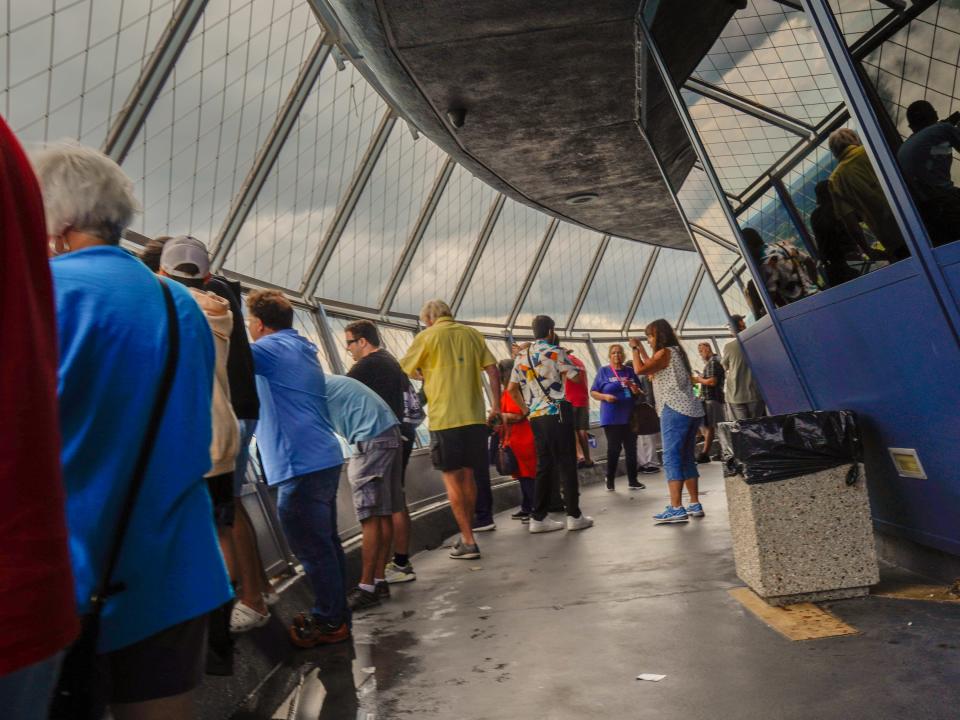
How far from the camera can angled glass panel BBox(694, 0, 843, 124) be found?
13.4 ft

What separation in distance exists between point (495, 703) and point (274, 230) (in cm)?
562

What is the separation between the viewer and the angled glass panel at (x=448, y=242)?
1148 cm

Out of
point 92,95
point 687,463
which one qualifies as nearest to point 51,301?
point 92,95

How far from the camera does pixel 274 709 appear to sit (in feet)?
11.1

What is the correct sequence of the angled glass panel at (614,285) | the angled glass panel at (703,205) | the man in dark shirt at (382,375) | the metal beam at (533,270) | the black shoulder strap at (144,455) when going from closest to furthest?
1. the black shoulder strap at (144,455)
2. the angled glass panel at (703,205)
3. the man in dark shirt at (382,375)
4. the metal beam at (533,270)
5. the angled glass panel at (614,285)

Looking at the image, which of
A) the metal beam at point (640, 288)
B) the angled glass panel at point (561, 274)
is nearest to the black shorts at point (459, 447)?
the angled glass panel at point (561, 274)

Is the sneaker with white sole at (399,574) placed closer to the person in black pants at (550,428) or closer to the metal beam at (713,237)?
the person in black pants at (550,428)

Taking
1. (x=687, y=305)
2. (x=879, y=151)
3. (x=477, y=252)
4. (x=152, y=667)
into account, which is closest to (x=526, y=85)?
(x=879, y=151)

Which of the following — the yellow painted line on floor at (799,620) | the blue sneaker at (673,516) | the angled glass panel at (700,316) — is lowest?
the yellow painted line on floor at (799,620)

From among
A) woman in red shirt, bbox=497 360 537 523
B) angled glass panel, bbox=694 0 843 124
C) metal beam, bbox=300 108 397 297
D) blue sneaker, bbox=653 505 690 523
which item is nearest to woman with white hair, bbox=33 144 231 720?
angled glass panel, bbox=694 0 843 124

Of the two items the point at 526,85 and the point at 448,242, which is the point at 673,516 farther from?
the point at 448,242

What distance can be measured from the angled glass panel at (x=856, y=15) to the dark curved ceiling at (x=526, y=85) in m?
1.85

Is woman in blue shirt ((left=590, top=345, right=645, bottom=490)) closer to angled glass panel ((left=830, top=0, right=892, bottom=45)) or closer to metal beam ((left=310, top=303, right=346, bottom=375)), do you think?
metal beam ((left=310, top=303, right=346, bottom=375))

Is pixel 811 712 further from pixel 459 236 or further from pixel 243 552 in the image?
pixel 459 236
